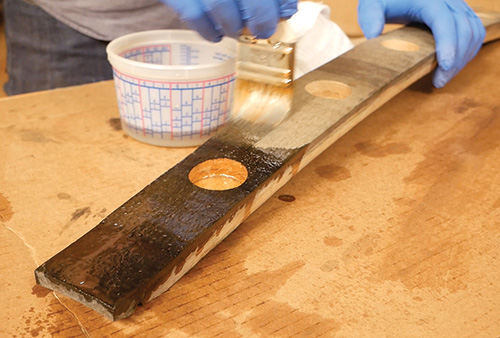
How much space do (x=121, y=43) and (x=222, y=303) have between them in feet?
1.85

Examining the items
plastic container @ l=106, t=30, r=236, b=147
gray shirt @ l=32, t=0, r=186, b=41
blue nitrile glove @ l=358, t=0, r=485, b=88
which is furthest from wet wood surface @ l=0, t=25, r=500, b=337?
gray shirt @ l=32, t=0, r=186, b=41

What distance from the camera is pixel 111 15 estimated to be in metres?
1.34

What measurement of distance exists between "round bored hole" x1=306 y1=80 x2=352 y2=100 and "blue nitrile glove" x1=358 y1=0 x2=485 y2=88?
315mm

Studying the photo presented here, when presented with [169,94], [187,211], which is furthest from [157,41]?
[187,211]

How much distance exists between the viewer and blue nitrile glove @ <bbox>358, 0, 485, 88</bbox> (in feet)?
3.80

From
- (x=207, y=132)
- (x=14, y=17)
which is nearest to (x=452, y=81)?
(x=207, y=132)

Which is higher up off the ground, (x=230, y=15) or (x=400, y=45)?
(x=230, y=15)

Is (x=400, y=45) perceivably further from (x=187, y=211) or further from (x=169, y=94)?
(x=187, y=211)

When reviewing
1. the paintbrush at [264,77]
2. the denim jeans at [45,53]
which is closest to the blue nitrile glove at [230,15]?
the paintbrush at [264,77]

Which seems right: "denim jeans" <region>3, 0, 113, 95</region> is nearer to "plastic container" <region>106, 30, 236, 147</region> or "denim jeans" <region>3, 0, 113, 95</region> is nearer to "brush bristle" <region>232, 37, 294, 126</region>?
"plastic container" <region>106, 30, 236, 147</region>

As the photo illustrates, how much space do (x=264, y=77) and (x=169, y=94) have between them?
0.17m

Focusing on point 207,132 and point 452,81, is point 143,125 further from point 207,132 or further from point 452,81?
point 452,81

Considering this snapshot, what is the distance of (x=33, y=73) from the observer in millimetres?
1499

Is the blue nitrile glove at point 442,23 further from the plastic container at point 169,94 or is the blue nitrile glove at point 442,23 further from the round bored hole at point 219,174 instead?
the round bored hole at point 219,174
